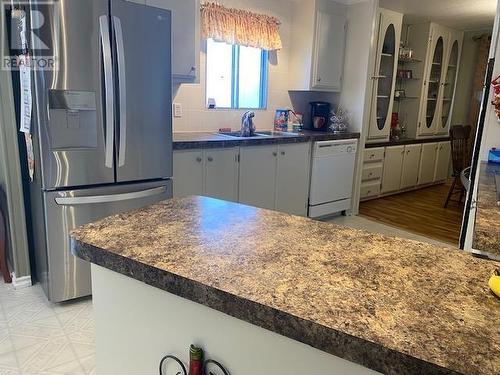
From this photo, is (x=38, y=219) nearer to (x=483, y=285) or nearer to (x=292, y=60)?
(x=483, y=285)

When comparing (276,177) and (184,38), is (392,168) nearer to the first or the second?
(276,177)

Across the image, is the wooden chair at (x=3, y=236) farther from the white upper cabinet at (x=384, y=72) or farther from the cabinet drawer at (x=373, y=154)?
the white upper cabinet at (x=384, y=72)

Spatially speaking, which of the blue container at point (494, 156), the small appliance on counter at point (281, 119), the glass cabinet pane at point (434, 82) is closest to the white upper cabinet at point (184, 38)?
the small appliance on counter at point (281, 119)

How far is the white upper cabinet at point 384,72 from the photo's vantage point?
4.49 meters

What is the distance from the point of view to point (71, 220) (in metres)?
2.20

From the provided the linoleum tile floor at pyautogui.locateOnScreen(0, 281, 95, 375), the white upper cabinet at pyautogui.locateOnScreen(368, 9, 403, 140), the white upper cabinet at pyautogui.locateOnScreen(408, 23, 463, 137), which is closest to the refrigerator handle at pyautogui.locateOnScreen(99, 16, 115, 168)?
the linoleum tile floor at pyautogui.locateOnScreen(0, 281, 95, 375)

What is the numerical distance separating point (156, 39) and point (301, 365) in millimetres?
2114

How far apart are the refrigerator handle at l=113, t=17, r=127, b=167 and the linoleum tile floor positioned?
93cm

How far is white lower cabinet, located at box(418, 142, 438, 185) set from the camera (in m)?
5.56

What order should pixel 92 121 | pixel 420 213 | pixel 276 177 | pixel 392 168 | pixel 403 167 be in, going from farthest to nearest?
1. pixel 403 167
2. pixel 392 168
3. pixel 420 213
4. pixel 276 177
5. pixel 92 121

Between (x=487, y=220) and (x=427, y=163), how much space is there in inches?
185

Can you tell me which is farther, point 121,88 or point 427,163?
point 427,163

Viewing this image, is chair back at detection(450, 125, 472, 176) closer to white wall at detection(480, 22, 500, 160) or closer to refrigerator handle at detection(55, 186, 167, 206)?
white wall at detection(480, 22, 500, 160)

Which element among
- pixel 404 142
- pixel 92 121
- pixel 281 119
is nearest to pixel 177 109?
pixel 281 119
